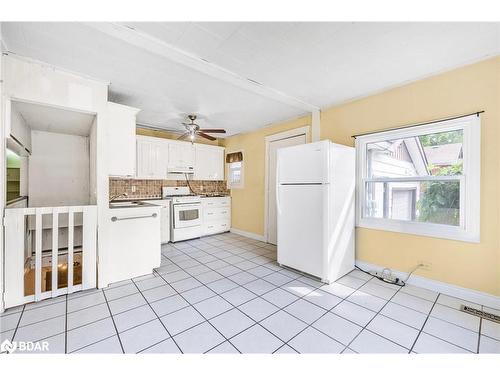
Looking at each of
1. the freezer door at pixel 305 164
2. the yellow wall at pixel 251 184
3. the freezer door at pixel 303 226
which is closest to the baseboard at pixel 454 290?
the freezer door at pixel 303 226

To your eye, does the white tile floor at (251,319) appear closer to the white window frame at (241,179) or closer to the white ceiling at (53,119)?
the white ceiling at (53,119)

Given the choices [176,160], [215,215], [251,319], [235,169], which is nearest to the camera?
[251,319]

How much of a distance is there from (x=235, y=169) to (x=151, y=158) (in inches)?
74.4

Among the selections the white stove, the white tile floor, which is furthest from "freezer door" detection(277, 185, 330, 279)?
the white stove

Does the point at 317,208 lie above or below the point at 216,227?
above

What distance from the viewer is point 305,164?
2547 mm

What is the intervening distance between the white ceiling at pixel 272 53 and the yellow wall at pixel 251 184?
5.41 ft

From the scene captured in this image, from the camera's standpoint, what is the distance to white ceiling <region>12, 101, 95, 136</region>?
2.10m

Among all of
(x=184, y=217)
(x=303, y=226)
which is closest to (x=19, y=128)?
(x=184, y=217)

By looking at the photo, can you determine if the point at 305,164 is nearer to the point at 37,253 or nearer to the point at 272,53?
the point at 272,53

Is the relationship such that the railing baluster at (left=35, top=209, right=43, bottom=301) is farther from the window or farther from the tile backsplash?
the window

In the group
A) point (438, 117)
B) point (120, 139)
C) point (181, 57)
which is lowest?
point (120, 139)

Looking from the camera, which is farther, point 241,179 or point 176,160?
point 241,179
